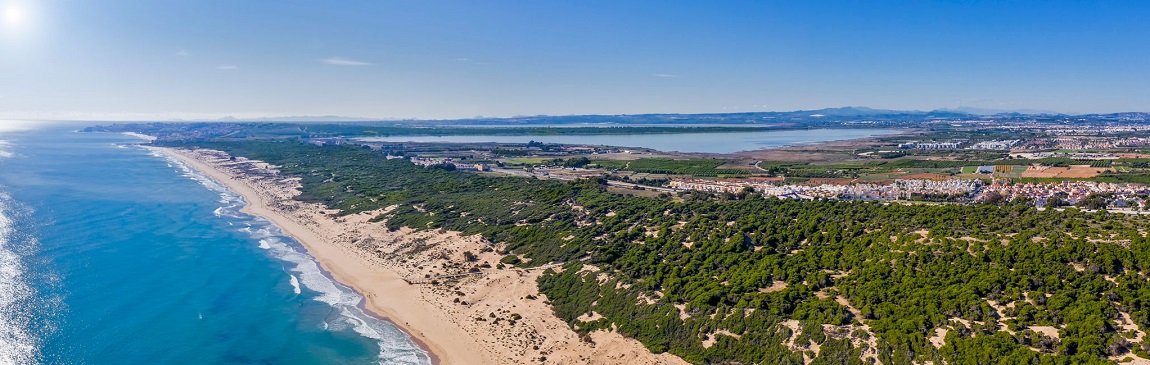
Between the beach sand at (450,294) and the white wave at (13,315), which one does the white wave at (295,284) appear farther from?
the white wave at (13,315)

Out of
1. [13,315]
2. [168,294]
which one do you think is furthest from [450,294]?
[13,315]

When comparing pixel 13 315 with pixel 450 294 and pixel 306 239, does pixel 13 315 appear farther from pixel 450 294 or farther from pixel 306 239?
pixel 450 294

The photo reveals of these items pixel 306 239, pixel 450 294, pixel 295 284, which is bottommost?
pixel 295 284

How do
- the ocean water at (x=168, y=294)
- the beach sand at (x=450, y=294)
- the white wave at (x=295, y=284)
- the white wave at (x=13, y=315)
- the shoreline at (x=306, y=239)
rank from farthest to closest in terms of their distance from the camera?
the white wave at (x=295, y=284) < the shoreline at (x=306, y=239) < the ocean water at (x=168, y=294) < the beach sand at (x=450, y=294) < the white wave at (x=13, y=315)

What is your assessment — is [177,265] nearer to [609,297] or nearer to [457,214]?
[457,214]

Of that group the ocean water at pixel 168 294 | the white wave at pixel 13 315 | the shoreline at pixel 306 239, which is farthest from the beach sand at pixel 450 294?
the white wave at pixel 13 315

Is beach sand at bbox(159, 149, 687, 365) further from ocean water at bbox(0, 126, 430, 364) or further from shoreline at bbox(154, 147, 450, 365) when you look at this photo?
ocean water at bbox(0, 126, 430, 364)

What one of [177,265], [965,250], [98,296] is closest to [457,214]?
[177,265]
